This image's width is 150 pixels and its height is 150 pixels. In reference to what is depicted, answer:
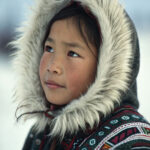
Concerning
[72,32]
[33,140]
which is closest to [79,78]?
[72,32]

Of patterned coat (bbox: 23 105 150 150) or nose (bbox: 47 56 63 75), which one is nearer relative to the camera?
patterned coat (bbox: 23 105 150 150)

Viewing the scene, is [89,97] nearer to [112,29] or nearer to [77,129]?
[77,129]

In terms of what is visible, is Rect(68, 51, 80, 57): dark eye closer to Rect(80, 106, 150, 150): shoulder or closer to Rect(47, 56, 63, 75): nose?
Rect(47, 56, 63, 75): nose

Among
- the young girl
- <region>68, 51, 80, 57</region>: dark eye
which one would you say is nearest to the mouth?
the young girl

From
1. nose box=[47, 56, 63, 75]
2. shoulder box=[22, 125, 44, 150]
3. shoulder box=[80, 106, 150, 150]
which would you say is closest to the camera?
shoulder box=[80, 106, 150, 150]

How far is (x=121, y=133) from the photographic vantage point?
1.08m

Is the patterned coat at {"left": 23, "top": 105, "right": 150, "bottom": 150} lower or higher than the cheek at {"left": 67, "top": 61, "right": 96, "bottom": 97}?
lower

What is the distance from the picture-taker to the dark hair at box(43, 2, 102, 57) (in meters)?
1.21

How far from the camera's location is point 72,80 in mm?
1179

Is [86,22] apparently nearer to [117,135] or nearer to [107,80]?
[107,80]

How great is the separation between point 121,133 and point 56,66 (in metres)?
0.31

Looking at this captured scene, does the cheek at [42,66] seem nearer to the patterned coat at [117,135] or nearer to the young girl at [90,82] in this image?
the young girl at [90,82]

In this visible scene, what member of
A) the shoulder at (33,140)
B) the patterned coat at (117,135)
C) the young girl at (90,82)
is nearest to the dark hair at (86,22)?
the young girl at (90,82)

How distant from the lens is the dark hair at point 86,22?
3.97 ft
